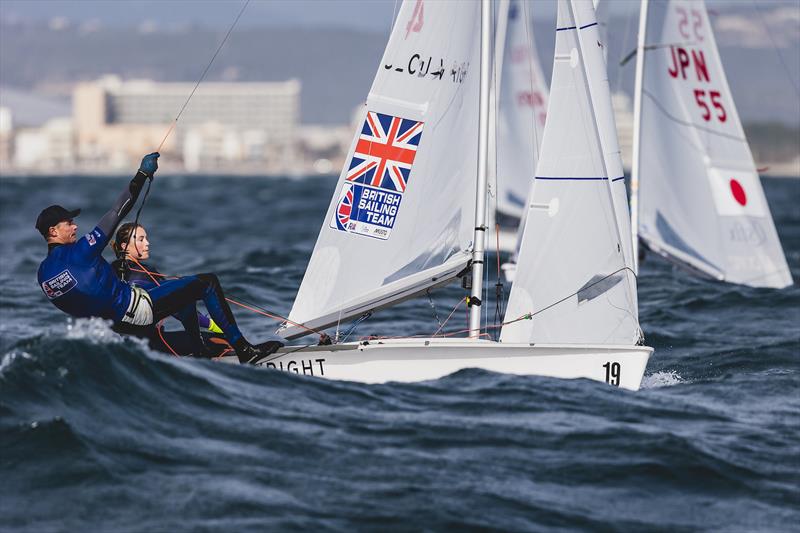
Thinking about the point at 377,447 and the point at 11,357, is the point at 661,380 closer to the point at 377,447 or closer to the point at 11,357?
the point at 377,447

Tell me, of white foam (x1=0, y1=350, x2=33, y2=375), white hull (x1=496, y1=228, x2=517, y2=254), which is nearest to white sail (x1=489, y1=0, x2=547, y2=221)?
white hull (x1=496, y1=228, x2=517, y2=254)

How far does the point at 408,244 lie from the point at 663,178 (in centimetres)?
763

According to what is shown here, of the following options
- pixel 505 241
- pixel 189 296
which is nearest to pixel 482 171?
pixel 189 296

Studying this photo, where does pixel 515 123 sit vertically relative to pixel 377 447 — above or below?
above

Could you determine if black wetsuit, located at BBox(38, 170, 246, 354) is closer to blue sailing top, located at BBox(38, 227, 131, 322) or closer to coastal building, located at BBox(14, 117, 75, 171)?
blue sailing top, located at BBox(38, 227, 131, 322)

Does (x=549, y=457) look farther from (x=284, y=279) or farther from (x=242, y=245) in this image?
(x=242, y=245)

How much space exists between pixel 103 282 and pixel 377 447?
225cm

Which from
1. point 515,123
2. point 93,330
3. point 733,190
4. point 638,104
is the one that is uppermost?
point 638,104

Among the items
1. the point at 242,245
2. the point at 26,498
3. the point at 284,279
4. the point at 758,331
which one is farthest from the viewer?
the point at 242,245

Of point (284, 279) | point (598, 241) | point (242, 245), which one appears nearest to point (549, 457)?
point (598, 241)

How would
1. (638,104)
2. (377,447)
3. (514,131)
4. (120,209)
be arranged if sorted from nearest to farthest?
(377,447) < (120,209) < (638,104) < (514,131)

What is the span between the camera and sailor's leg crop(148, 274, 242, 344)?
8.66 metres

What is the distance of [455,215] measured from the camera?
9.44m

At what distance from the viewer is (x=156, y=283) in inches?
359
